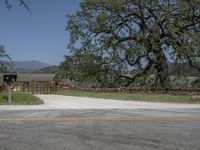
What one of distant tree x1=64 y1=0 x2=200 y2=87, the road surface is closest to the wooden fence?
distant tree x1=64 y1=0 x2=200 y2=87

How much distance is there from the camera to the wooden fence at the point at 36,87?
110 feet

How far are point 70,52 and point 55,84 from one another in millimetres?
3413

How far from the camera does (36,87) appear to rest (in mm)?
33969

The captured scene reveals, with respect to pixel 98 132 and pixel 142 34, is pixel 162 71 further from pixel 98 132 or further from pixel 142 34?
pixel 98 132

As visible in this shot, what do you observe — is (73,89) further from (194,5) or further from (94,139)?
(94,139)

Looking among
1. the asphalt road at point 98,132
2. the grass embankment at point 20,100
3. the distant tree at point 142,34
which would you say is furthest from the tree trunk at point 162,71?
the asphalt road at point 98,132

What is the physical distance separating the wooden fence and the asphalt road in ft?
62.3

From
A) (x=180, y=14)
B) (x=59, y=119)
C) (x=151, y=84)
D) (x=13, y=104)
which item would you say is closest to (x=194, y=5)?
(x=180, y=14)

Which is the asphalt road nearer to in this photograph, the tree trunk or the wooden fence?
the wooden fence

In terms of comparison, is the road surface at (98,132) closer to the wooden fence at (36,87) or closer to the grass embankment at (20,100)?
the grass embankment at (20,100)

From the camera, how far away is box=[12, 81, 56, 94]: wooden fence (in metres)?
33.7

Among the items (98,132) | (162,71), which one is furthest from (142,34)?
(98,132)

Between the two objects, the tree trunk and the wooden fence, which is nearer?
the wooden fence

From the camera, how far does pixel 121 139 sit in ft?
33.2
